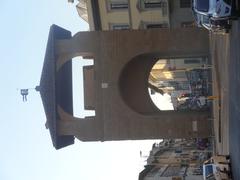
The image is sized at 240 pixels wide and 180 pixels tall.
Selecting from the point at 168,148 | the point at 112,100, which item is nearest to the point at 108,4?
the point at 112,100

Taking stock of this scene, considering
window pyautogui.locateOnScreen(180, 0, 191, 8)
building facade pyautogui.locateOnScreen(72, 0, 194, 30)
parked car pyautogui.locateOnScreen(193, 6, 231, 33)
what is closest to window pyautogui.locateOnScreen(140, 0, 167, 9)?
building facade pyautogui.locateOnScreen(72, 0, 194, 30)

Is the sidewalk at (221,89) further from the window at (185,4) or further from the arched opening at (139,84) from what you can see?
the window at (185,4)

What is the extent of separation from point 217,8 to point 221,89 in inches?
291

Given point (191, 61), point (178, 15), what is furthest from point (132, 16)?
point (191, 61)

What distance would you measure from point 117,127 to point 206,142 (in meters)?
27.7

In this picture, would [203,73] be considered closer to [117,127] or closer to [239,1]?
[117,127]

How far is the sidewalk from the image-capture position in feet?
70.4

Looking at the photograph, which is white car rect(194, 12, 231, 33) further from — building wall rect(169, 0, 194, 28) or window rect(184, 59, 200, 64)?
window rect(184, 59, 200, 64)

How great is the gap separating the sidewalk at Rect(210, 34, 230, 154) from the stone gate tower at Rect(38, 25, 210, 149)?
1.60m

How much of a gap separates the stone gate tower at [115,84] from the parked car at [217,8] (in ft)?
28.2

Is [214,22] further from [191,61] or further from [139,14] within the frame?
[191,61]

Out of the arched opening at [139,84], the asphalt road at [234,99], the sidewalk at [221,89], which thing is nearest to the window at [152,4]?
the arched opening at [139,84]

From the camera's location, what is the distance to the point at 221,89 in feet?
78.0

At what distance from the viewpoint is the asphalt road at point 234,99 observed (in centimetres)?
1761
